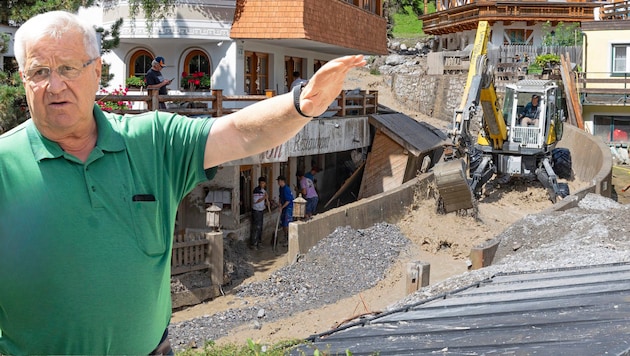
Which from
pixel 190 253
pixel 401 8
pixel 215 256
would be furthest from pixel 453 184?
pixel 401 8

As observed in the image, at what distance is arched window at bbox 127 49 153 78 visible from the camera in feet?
77.7

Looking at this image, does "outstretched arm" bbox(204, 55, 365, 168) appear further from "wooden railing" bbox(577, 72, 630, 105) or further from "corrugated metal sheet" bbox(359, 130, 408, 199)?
"wooden railing" bbox(577, 72, 630, 105)

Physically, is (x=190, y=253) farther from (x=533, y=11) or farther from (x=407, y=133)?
(x=533, y=11)

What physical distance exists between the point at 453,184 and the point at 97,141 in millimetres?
16801

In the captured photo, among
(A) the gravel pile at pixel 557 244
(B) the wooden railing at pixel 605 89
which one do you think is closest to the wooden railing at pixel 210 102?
(A) the gravel pile at pixel 557 244

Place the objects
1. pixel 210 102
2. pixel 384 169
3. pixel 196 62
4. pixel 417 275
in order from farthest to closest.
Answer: pixel 384 169
pixel 196 62
pixel 210 102
pixel 417 275

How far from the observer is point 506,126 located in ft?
76.2

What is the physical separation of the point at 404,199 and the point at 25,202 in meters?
18.1

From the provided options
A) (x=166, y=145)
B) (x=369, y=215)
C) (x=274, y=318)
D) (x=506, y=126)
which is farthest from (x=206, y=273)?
(x=166, y=145)

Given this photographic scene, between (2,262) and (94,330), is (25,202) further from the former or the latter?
(94,330)

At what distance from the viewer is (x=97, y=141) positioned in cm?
290

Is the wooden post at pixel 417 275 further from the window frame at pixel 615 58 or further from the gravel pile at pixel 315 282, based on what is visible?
the window frame at pixel 615 58

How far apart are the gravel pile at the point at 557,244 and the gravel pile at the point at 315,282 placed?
2717 millimetres

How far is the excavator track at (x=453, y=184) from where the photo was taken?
1905 centimetres
